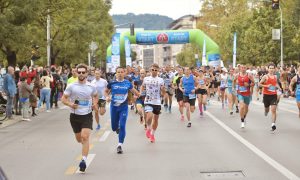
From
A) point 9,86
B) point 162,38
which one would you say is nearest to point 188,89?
point 9,86

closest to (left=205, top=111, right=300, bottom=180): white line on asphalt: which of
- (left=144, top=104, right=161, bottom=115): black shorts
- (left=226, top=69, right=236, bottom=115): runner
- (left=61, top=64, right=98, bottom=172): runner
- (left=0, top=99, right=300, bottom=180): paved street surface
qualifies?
(left=0, top=99, right=300, bottom=180): paved street surface

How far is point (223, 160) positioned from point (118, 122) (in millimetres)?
2638

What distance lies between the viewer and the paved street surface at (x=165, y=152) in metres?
9.20

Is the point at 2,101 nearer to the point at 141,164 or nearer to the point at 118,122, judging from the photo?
the point at 118,122

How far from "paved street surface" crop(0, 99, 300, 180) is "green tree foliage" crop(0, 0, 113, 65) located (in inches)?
232

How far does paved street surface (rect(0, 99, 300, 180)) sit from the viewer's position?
9.20m

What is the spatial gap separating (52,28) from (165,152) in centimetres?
3472

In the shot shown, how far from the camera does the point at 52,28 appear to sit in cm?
4506

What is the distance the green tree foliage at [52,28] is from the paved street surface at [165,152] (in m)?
5.89

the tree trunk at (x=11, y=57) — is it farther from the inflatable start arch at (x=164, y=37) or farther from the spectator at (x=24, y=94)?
the inflatable start arch at (x=164, y=37)

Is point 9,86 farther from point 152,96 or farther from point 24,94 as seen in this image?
point 152,96

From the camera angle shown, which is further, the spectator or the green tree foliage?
the green tree foliage

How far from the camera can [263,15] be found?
210 feet

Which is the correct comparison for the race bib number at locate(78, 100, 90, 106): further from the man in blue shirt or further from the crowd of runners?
the man in blue shirt
